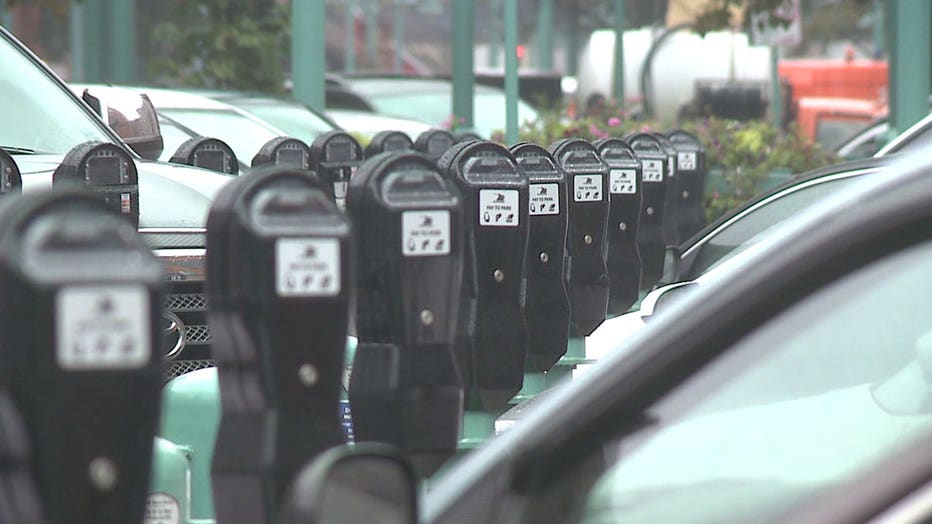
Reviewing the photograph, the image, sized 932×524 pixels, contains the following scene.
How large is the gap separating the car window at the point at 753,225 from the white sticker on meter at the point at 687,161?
2527 mm

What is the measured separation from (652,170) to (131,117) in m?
2.32

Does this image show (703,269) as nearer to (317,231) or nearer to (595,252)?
(595,252)

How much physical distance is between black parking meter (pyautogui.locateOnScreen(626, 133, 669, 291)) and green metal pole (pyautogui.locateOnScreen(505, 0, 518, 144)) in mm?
4979

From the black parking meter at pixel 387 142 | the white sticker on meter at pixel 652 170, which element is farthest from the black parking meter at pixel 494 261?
the white sticker on meter at pixel 652 170

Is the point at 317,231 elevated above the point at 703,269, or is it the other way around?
the point at 317,231

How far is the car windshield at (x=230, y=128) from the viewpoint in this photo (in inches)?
398

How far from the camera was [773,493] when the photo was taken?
237 centimetres

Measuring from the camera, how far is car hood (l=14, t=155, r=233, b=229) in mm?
5672

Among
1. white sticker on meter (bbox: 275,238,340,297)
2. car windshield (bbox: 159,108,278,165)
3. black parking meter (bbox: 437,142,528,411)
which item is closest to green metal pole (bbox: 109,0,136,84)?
car windshield (bbox: 159,108,278,165)

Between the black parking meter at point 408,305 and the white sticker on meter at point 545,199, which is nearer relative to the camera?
the black parking meter at point 408,305

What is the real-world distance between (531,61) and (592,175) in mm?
60753

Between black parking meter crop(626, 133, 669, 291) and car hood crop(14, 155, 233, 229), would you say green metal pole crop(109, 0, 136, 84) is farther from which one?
car hood crop(14, 155, 233, 229)

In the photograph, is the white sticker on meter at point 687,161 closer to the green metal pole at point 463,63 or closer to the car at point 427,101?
the green metal pole at point 463,63

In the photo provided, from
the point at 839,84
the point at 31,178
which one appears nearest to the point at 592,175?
the point at 31,178
